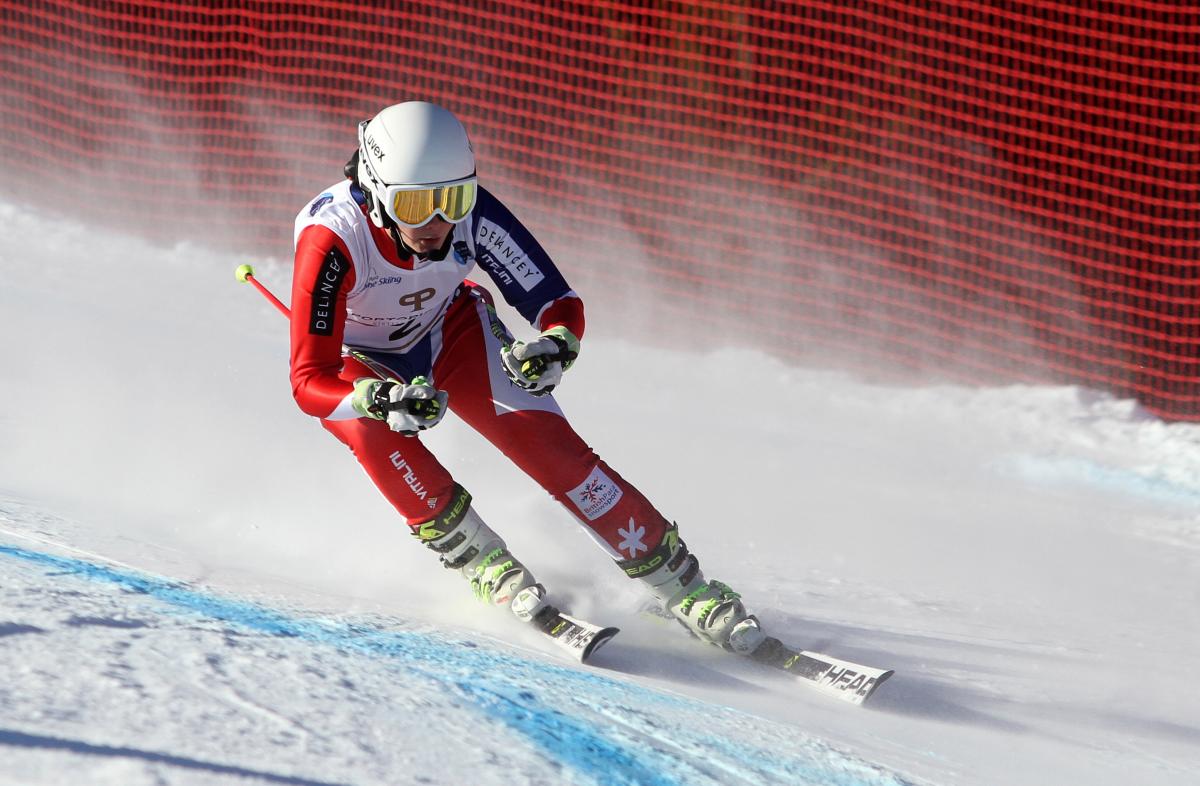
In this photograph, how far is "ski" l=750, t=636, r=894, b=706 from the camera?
11.3 feet

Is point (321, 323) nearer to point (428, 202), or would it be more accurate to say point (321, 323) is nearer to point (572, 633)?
point (428, 202)

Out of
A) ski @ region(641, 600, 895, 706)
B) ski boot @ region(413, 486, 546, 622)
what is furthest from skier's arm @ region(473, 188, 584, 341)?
ski @ region(641, 600, 895, 706)

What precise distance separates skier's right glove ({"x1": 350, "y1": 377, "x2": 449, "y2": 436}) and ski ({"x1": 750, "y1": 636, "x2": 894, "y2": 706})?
45.6 inches

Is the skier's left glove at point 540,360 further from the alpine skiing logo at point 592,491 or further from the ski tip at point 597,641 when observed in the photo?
the ski tip at point 597,641

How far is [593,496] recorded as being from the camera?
3.65 metres

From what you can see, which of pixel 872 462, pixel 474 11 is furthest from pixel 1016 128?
pixel 474 11

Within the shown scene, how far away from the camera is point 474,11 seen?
870cm

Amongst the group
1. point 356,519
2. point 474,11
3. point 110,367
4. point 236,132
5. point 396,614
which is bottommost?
point 396,614

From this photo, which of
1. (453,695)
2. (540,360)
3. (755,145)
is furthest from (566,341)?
(755,145)

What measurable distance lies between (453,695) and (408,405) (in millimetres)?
854

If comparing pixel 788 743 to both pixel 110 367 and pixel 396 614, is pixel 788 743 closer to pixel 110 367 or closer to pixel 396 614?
pixel 396 614

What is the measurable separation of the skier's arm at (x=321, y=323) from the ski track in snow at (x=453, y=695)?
0.58 meters

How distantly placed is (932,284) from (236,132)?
4852 millimetres

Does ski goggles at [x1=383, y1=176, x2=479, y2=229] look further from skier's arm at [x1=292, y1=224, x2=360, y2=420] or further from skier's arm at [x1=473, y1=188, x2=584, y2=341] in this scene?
skier's arm at [x1=473, y1=188, x2=584, y2=341]
